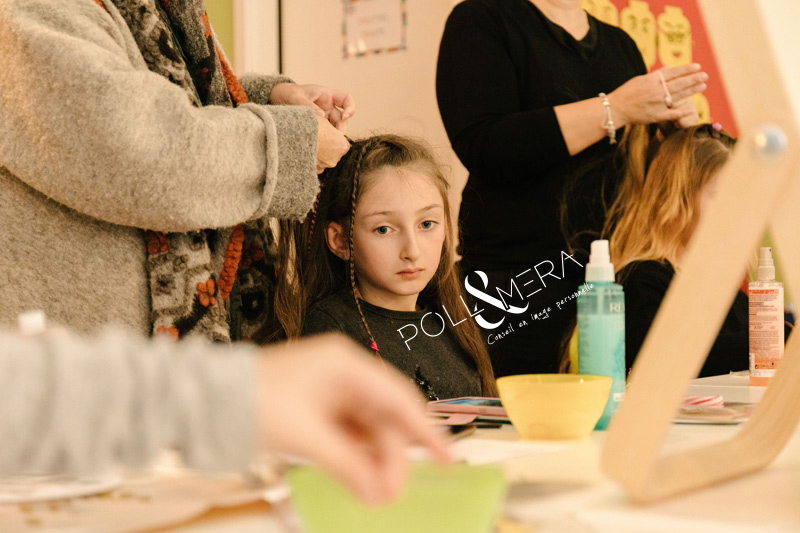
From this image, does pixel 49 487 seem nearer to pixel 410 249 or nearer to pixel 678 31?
pixel 410 249

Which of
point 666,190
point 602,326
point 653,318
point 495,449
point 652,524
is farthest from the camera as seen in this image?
point 666,190

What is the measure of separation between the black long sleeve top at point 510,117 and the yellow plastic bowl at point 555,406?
904 millimetres

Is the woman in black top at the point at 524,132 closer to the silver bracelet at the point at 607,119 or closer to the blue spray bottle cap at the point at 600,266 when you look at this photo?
the silver bracelet at the point at 607,119

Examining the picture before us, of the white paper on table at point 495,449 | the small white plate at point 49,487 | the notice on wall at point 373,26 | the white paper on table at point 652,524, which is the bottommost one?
the white paper on table at point 495,449

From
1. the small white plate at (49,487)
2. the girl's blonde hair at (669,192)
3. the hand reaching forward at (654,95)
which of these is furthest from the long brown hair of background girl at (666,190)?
the small white plate at (49,487)

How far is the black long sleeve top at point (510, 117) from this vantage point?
1.53 meters

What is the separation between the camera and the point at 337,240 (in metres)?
1.51

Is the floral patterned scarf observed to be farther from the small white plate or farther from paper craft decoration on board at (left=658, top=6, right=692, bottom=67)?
paper craft decoration on board at (left=658, top=6, right=692, bottom=67)

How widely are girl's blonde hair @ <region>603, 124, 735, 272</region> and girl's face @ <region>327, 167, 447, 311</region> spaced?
0.57m

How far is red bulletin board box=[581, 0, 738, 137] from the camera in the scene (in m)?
2.42

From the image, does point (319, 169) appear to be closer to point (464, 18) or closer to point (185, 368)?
point (464, 18)

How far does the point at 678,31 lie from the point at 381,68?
973mm

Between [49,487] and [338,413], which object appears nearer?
[338,413]

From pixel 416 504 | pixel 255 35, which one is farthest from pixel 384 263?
pixel 255 35
